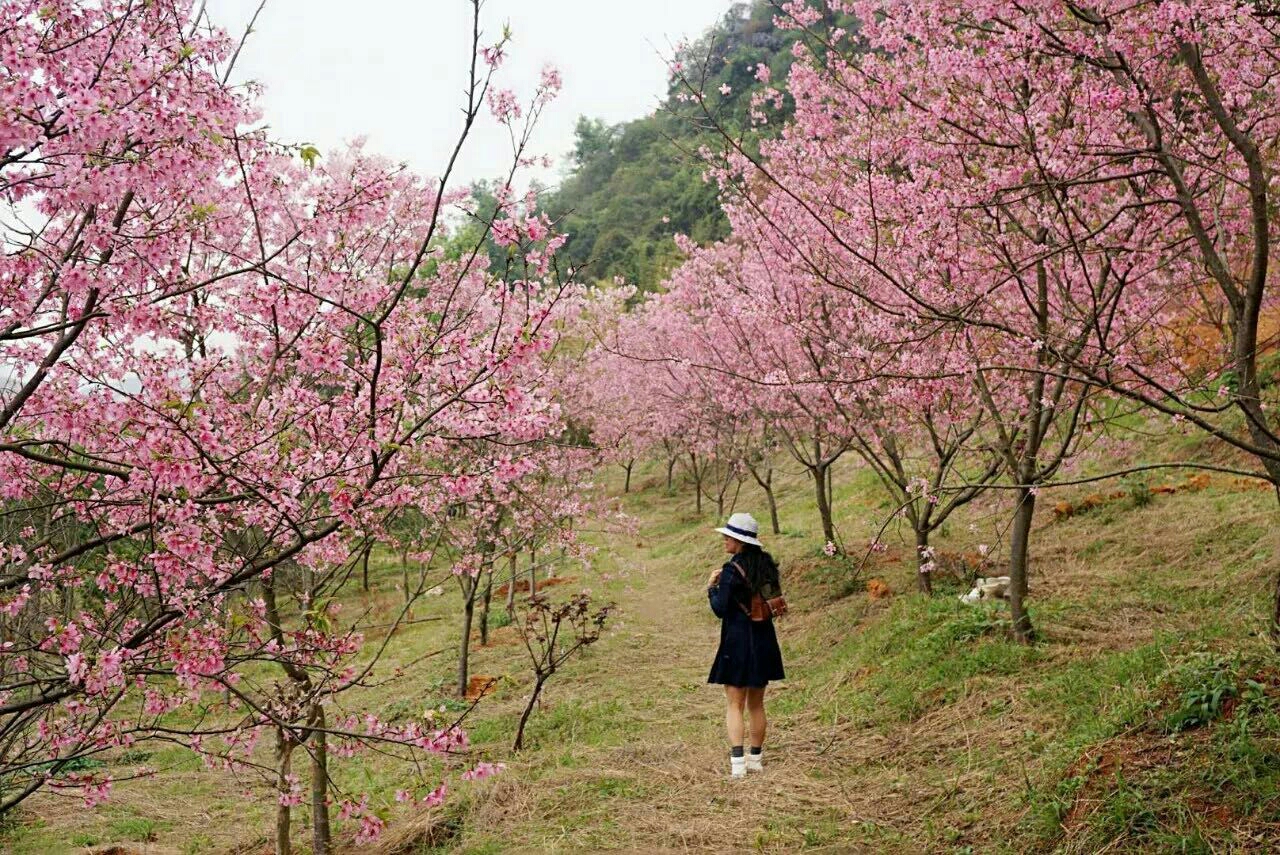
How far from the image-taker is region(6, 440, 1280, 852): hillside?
3887mm

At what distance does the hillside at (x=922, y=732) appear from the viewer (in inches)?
153

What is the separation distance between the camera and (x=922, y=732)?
568 cm

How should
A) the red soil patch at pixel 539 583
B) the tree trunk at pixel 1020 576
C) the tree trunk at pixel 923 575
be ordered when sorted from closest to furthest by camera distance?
the tree trunk at pixel 1020 576 → the tree trunk at pixel 923 575 → the red soil patch at pixel 539 583

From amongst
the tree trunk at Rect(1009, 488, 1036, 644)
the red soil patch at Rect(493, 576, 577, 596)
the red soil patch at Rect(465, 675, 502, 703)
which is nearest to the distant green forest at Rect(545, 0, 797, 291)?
the red soil patch at Rect(493, 576, 577, 596)

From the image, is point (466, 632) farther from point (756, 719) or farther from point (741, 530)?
point (741, 530)

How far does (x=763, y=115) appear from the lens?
872 centimetres

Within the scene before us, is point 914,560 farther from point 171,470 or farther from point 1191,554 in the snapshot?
point 171,470

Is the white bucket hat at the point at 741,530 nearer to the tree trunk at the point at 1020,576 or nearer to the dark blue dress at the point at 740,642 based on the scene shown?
the dark blue dress at the point at 740,642

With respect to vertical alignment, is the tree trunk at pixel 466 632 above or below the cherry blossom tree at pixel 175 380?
below

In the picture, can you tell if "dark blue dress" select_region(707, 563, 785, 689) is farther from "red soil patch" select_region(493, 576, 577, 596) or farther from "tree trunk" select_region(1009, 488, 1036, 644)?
"red soil patch" select_region(493, 576, 577, 596)

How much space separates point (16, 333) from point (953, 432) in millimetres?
7907

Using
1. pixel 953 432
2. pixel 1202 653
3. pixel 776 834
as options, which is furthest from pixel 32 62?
pixel 953 432

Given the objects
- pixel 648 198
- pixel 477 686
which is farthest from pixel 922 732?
pixel 648 198

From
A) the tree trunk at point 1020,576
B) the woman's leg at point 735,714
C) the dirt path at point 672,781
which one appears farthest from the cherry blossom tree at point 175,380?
the tree trunk at point 1020,576
